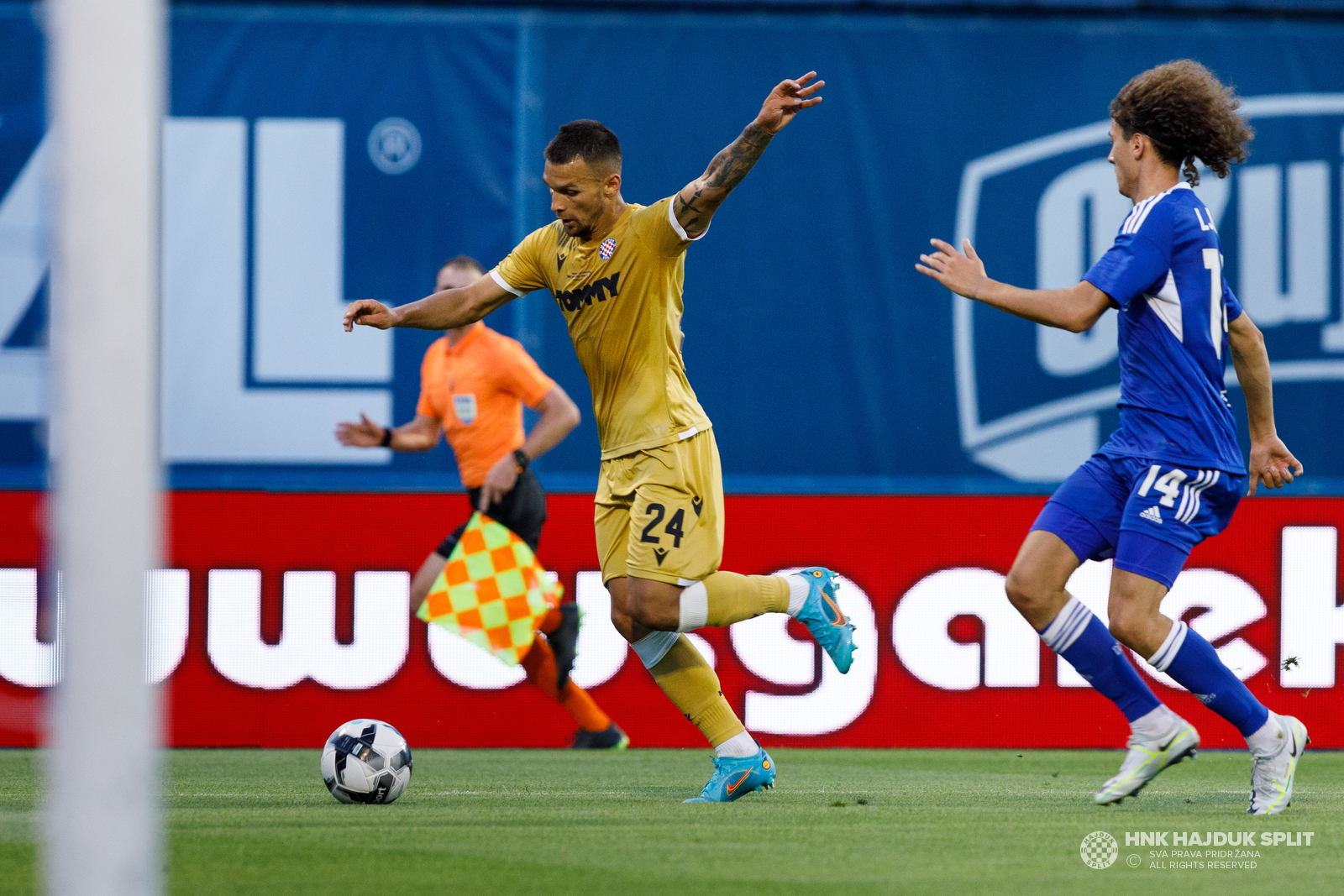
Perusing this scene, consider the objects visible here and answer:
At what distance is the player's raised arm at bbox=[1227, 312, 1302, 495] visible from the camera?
4.27 meters

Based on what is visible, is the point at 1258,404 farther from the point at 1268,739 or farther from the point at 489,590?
the point at 489,590

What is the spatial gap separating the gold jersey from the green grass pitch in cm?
103

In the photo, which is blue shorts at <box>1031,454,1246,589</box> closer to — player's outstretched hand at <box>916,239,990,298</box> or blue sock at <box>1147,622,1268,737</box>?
blue sock at <box>1147,622,1268,737</box>

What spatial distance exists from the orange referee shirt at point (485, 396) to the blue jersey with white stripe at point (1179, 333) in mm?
3105

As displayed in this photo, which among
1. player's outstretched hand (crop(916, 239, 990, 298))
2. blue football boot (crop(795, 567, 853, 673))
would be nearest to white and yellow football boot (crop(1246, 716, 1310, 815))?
blue football boot (crop(795, 567, 853, 673))

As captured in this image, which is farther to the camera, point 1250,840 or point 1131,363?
point 1131,363

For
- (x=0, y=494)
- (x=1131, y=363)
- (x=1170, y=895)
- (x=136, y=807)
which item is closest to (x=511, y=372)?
(x=0, y=494)

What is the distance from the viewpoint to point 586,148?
4430 millimetres

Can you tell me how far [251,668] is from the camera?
6.65m

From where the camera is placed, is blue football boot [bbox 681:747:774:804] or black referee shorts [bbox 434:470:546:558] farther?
black referee shorts [bbox 434:470:546:558]

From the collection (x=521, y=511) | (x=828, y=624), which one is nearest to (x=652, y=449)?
(x=828, y=624)

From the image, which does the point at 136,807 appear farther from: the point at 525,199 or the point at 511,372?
the point at 525,199

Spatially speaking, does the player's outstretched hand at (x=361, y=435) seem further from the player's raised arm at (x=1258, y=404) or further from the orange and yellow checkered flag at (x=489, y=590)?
the player's raised arm at (x=1258, y=404)

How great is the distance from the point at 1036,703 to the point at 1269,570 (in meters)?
1.09
